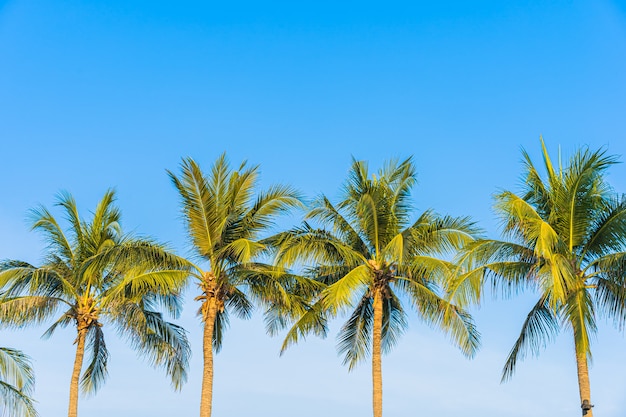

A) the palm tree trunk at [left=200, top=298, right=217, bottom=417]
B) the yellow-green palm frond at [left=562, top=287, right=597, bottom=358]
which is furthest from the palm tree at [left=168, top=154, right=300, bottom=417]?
the yellow-green palm frond at [left=562, top=287, right=597, bottom=358]

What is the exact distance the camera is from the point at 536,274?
72.5ft

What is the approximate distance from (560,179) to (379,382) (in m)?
7.68

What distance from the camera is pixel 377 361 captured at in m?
24.0

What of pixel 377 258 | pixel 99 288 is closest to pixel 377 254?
pixel 377 258

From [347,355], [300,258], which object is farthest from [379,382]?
[300,258]

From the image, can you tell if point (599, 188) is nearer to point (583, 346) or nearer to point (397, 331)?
point (583, 346)

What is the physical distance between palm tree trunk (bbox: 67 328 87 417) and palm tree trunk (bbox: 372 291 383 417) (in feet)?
29.6

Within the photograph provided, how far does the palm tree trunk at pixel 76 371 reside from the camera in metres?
24.9

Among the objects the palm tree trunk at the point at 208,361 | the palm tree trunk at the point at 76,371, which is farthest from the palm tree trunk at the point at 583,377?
the palm tree trunk at the point at 76,371

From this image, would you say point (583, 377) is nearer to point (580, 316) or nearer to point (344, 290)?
point (580, 316)

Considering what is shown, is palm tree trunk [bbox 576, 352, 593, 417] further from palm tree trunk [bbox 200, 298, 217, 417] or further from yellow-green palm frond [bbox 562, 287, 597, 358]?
palm tree trunk [bbox 200, 298, 217, 417]

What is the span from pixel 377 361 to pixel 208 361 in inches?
194

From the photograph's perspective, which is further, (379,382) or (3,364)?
(3,364)

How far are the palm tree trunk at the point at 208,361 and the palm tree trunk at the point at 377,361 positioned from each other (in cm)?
470
